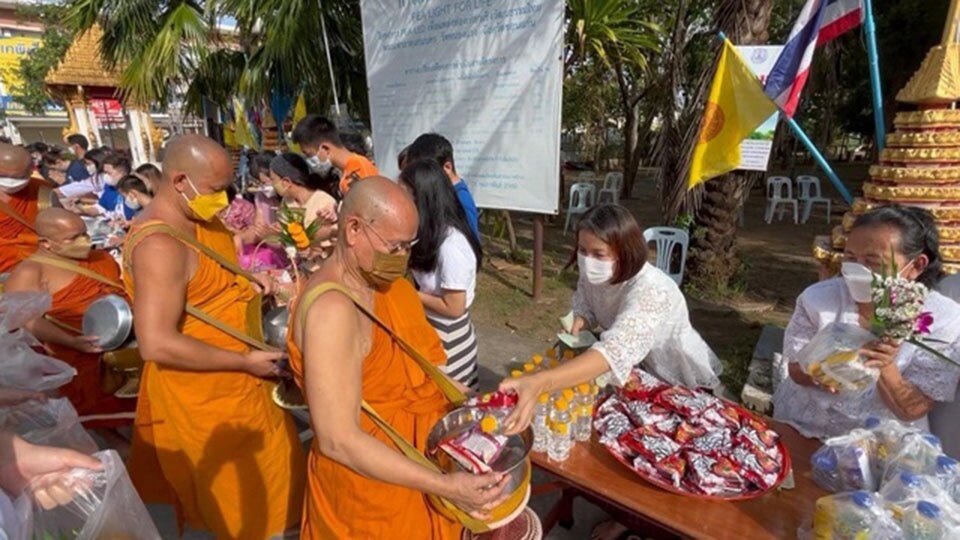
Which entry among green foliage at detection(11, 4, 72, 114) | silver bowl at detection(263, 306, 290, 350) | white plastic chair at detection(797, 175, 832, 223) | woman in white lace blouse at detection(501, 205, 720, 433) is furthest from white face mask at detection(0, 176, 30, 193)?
green foliage at detection(11, 4, 72, 114)

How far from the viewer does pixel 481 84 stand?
4680mm

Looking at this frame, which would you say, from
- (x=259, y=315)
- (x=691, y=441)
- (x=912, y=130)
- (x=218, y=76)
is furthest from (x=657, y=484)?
(x=218, y=76)

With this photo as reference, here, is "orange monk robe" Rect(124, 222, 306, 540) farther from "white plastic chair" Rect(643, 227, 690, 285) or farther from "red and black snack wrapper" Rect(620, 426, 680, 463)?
"white plastic chair" Rect(643, 227, 690, 285)

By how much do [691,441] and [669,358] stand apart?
88 centimetres

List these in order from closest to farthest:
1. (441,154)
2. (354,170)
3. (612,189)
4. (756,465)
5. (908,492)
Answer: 1. (908,492)
2. (756,465)
3. (441,154)
4. (354,170)
5. (612,189)

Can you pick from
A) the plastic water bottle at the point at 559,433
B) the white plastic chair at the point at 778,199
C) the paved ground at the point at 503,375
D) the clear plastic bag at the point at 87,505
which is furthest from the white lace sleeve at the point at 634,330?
the white plastic chair at the point at 778,199

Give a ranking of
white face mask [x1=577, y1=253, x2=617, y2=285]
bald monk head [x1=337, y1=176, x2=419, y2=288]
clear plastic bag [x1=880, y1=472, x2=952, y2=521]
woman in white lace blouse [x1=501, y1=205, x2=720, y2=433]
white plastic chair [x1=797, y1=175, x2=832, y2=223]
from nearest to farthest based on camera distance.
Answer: clear plastic bag [x1=880, y1=472, x2=952, y2=521] < bald monk head [x1=337, y1=176, x2=419, y2=288] < woman in white lace blouse [x1=501, y1=205, x2=720, y2=433] < white face mask [x1=577, y1=253, x2=617, y2=285] < white plastic chair [x1=797, y1=175, x2=832, y2=223]

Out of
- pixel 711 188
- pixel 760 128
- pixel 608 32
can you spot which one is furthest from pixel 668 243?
pixel 608 32

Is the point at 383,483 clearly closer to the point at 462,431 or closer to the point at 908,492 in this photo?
the point at 462,431

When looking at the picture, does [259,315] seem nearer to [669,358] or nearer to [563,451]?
[563,451]

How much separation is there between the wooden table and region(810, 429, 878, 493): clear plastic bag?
0.16 ft

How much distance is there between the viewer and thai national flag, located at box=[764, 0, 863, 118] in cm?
319

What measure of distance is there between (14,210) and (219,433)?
2377mm

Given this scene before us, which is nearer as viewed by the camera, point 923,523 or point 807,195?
point 923,523
